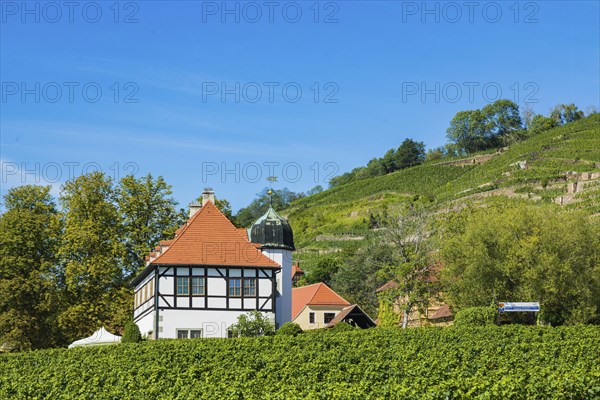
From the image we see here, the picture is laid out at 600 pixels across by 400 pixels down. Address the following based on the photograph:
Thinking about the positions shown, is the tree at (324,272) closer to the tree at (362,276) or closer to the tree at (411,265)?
the tree at (362,276)

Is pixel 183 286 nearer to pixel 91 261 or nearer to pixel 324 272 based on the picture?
pixel 91 261

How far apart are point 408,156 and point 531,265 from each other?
113556 millimetres

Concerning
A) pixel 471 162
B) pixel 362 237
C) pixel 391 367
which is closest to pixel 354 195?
pixel 471 162

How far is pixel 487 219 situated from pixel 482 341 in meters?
17.6

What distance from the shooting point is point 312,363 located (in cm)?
2703

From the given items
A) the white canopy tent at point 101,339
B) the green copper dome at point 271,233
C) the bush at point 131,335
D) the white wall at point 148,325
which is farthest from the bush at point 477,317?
the white canopy tent at point 101,339

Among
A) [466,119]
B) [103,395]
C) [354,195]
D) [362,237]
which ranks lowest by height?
[103,395]

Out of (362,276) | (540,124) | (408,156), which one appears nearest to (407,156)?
(408,156)

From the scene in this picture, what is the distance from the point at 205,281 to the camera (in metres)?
46.8

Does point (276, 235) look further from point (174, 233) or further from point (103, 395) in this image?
point (103, 395)

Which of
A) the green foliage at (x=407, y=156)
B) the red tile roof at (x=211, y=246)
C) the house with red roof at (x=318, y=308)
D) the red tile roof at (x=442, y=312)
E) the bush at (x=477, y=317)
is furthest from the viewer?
the green foliage at (x=407, y=156)

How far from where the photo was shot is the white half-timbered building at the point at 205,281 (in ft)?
151

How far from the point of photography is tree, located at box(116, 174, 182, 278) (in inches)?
2109

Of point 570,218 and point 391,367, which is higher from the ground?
point 570,218
